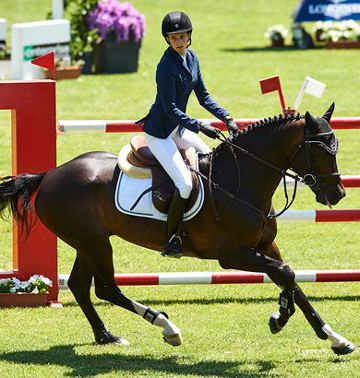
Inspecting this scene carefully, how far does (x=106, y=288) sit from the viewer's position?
875cm

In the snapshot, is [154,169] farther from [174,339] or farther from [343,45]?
[343,45]

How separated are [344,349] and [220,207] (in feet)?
4.58

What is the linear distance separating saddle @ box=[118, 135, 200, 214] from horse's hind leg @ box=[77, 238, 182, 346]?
1.89 ft

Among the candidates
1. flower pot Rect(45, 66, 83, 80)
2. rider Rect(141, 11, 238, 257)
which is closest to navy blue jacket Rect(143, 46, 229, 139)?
rider Rect(141, 11, 238, 257)

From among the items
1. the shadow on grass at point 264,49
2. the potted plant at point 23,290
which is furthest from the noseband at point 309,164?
the shadow on grass at point 264,49

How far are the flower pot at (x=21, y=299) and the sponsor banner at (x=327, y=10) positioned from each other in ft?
52.3

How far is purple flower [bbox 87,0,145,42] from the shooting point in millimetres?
21328

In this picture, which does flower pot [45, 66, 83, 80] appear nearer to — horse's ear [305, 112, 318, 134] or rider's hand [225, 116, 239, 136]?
rider's hand [225, 116, 239, 136]

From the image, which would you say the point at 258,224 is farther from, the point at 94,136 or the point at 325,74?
the point at 325,74

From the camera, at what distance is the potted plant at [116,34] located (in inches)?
843

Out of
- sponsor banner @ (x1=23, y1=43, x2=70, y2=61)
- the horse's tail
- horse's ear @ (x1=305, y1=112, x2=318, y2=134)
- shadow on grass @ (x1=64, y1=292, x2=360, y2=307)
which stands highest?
horse's ear @ (x1=305, y1=112, x2=318, y2=134)

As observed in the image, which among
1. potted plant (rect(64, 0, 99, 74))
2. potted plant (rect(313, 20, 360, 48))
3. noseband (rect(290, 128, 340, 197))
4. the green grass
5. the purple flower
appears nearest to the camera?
noseband (rect(290, 128, 340, 197))

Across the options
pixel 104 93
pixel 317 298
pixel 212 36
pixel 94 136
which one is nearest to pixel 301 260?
pixel 317 298

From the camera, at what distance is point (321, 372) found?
7809 mm
